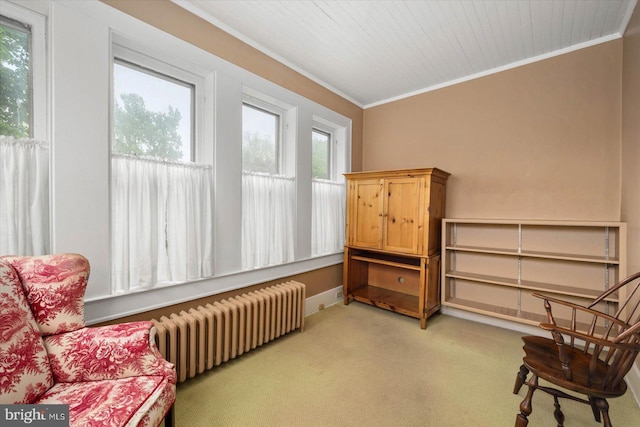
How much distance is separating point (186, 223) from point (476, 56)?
324 centimetres

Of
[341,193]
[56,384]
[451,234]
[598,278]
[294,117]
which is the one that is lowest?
[56,384]

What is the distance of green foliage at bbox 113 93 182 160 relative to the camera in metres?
1.85

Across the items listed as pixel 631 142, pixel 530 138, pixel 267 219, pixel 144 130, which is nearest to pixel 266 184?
pixel 267 219

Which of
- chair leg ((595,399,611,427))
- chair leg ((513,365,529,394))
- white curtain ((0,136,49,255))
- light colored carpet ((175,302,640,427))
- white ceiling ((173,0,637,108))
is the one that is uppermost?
white ceiling ((173,0,637,108))

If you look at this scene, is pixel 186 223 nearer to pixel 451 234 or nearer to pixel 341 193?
pixel 341 193

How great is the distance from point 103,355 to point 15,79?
1.63m

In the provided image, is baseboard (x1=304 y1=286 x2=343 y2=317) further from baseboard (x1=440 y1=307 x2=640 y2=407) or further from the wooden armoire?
baseboard (x1=440 y1=307 x2=640 y2=407)

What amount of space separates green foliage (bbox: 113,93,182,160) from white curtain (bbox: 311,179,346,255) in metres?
1.62

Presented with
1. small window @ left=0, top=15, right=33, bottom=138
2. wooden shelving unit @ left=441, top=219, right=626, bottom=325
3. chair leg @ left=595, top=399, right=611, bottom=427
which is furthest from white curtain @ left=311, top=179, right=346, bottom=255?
chair leg @ left=595, top=399, right=611, bottom=427

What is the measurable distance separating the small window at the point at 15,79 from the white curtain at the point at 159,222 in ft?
1.51

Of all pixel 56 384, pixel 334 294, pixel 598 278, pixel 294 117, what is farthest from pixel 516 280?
pixel 56 384

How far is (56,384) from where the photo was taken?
1175 mm

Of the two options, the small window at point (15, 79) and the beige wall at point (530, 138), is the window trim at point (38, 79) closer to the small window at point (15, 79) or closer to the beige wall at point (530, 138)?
the small window at point (15, 79)

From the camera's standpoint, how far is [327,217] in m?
3.44
